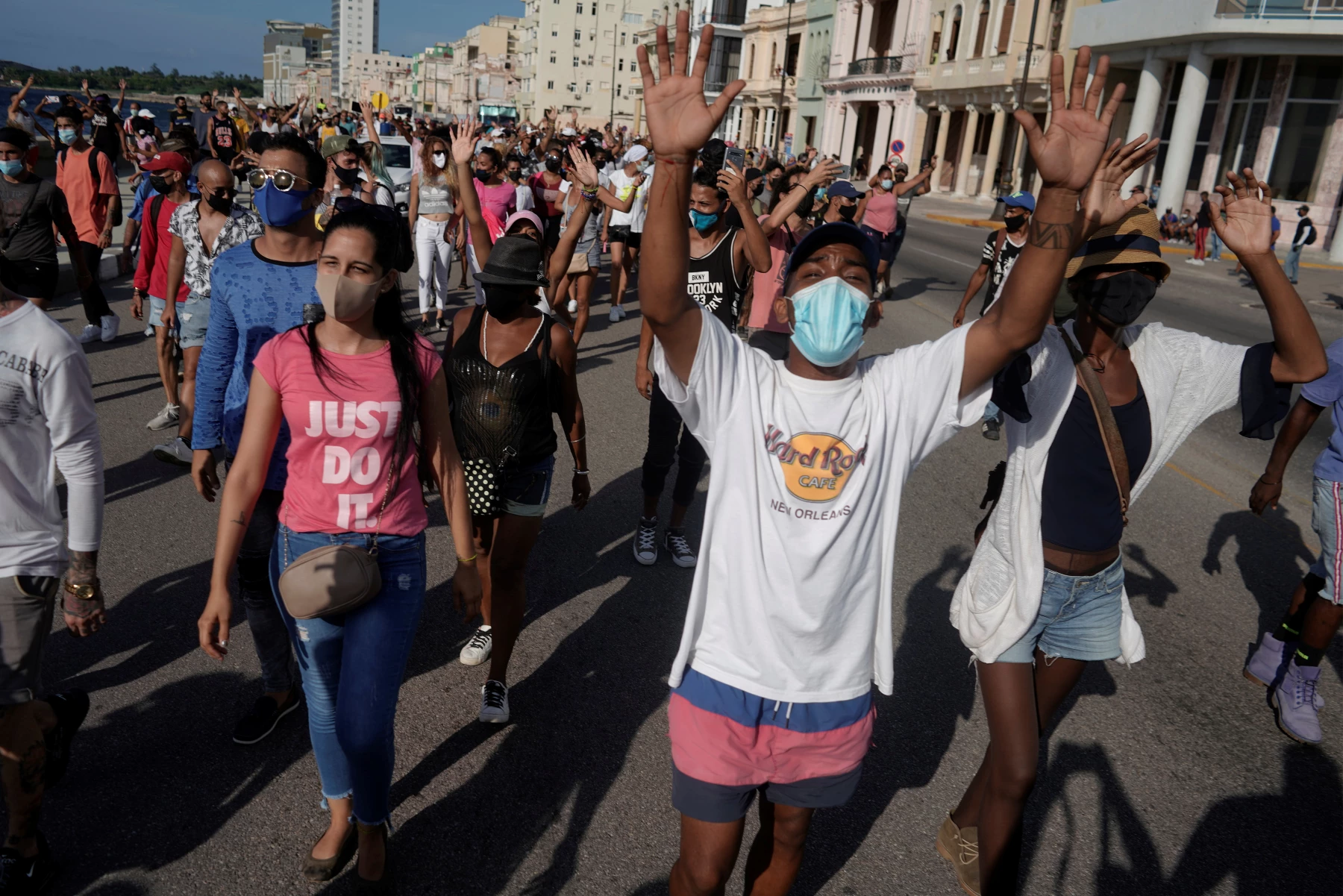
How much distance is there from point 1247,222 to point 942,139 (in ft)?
156

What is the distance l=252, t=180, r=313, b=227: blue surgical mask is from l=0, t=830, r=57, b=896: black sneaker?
2175 millimetres

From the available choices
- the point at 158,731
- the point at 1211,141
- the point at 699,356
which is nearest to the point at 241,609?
the point at 158,731

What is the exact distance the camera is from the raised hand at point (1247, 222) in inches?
111

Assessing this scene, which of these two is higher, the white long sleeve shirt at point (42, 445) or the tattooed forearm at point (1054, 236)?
the tattooed forearm at point (1054, 236)

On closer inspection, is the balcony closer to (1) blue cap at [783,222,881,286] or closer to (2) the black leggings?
(2) the black leggings

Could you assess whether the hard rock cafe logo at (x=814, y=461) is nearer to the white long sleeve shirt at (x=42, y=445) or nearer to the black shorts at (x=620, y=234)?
the white long sleeve shirt at (x=42, y=445)

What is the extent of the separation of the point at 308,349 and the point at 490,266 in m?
1.12

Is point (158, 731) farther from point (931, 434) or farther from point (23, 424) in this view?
point (931, 434)

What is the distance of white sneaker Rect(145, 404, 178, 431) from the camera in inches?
284

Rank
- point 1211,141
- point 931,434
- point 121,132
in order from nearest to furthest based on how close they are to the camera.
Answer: point 931,434
point 121,132
point 1211,141

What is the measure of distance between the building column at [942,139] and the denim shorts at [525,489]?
45997mm

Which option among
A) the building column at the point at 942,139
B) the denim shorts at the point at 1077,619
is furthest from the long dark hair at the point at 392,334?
the building column at the point at 942,139

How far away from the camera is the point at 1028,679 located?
2.90 metres

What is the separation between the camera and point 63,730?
10.5 feet
